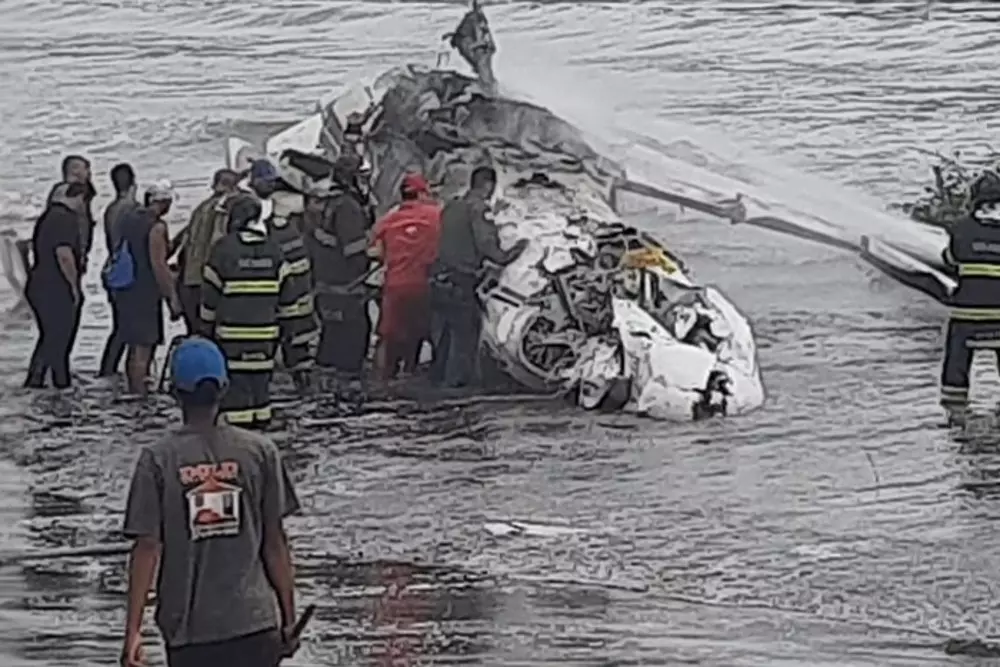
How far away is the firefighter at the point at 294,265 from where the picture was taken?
1385 cm

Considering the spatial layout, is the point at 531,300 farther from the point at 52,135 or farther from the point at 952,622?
the point at 952,622

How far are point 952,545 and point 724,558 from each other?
105cm

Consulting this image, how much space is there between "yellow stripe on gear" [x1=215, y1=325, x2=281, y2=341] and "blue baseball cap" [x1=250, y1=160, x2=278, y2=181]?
1369 millimetres

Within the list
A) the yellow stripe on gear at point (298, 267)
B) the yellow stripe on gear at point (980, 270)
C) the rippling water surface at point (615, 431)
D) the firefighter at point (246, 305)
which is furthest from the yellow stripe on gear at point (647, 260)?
the firefighter at point (246, 305)

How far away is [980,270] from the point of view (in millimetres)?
14227

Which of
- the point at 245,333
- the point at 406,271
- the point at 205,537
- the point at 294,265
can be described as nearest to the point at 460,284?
the point at 406,271

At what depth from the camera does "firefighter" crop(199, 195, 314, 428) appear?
13.1 metres

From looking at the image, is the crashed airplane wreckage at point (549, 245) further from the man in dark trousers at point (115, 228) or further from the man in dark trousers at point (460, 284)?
the man in dark trousers at point (115, 228)

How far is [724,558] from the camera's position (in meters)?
11.6

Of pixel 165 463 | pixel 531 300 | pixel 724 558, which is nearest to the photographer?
pixel 165 463

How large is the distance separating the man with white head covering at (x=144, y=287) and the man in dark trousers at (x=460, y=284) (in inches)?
61.6

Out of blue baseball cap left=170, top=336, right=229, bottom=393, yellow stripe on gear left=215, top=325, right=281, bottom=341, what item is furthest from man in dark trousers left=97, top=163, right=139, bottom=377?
blue baseball cap left=170, top=336, right=229, bottom=393

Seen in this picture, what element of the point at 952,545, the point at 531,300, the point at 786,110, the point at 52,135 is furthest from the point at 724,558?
the point at 52,135

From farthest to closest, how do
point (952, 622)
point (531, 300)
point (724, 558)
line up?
1. point (531, 300)
2. point (724, 558)
3. point (952, 622)
